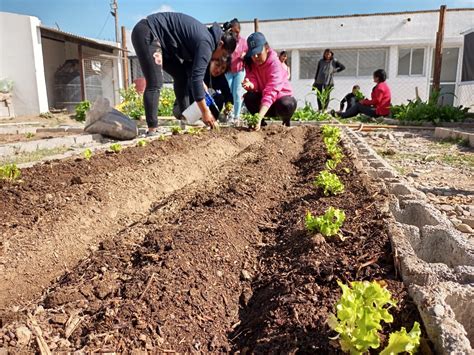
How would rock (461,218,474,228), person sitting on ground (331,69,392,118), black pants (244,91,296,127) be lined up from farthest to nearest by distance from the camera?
person sitting on ground (331,69,392,118)
black pants (244,91,296,127)
rock (461,218,474,228)

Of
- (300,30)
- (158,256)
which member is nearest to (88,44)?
(300,30)

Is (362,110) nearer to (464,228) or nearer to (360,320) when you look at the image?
(464,228)

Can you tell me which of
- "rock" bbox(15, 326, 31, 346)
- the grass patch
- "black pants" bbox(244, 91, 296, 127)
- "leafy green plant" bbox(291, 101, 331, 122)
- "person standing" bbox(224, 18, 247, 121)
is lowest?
"rock" bbox(15, 326, 31, 346)

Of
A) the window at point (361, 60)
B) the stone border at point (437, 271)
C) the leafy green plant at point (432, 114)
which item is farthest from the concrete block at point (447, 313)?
the window at point (361, 60)

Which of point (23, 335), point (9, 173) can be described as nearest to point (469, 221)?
point (23, 335)

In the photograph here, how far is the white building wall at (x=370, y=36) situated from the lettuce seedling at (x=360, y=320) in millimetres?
16320

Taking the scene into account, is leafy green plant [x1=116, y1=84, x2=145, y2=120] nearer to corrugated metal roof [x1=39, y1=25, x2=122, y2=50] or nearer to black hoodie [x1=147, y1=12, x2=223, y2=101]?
corrugated metal roof [x1=39, y1=25, x2=122, y2=50]

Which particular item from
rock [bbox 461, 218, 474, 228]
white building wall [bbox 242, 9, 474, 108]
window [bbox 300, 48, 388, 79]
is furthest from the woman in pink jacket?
window [bbox 300, 48, 388, 79]

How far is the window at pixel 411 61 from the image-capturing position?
16.6m

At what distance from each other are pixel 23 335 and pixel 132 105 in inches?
383

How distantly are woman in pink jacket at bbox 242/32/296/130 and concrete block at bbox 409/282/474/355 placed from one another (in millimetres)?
4509

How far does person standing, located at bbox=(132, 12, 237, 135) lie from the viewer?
181 inches

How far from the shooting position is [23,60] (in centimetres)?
1211

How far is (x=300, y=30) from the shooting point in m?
16.7
